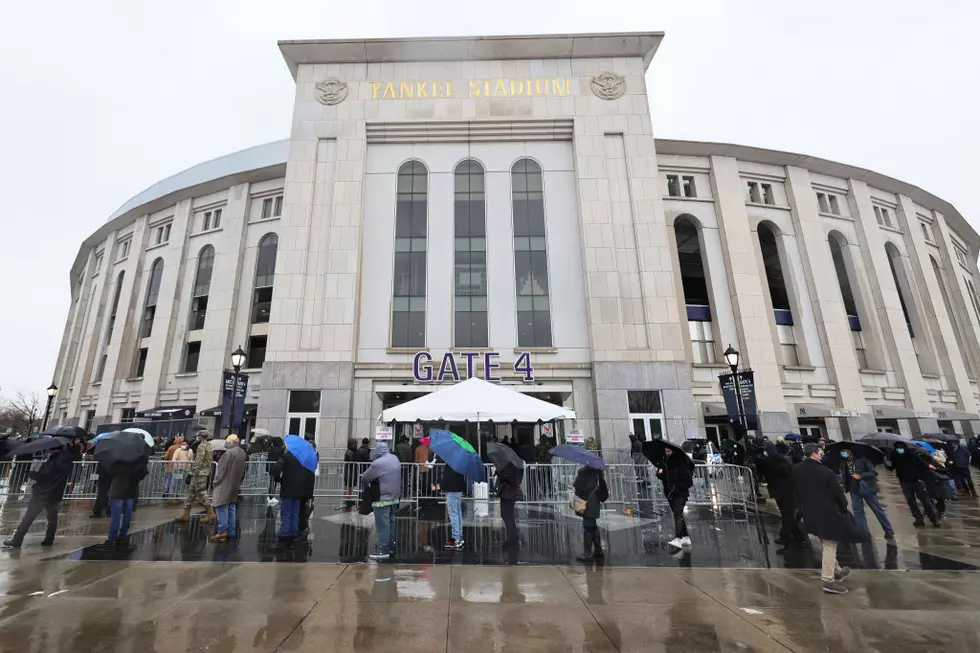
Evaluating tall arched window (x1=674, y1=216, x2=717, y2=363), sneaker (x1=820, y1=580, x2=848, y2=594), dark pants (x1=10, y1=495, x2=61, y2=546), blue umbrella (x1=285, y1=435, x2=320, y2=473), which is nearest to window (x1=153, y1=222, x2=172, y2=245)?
dark pants (x1=10, y1=495, x2=61, y2=546)

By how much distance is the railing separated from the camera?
13070 mm

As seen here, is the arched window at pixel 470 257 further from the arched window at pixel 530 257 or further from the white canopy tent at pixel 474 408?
the white canopy tent at pixel 474 408

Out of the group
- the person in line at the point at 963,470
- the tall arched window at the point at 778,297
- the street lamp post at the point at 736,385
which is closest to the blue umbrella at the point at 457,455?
the street lamp post at the point at 736,385

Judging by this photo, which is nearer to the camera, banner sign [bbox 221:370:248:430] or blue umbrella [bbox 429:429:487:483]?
blue umbrella [bbox 429:429:487:483]

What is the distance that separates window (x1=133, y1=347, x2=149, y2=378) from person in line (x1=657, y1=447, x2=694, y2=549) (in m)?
40.3

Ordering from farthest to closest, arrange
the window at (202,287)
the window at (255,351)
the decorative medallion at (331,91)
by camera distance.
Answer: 1. the window at (202,287)
2. the window at (255,351)
3. the decorative medallion at (331,91)

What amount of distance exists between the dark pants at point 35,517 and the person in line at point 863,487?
52.1ft

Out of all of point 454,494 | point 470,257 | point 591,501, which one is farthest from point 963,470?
point 470,257

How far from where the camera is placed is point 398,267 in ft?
80.3

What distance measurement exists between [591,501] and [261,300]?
106ft

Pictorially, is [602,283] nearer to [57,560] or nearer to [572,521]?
[572,521]

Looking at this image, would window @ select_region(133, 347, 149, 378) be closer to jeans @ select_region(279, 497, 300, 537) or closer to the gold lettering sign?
the gold lettering sign

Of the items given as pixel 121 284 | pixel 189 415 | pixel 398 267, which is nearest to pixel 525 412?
pixel 398 267

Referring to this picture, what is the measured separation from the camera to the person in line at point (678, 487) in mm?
8992
